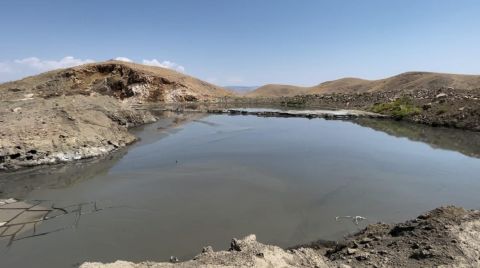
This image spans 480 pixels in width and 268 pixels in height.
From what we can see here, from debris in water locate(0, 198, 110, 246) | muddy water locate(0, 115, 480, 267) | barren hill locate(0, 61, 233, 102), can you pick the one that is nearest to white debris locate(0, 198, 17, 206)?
debris in water locate(0, 198, 110, 246)

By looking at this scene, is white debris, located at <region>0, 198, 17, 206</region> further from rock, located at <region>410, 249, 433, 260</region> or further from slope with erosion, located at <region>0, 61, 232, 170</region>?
rock, located at <region>410, 249, 433, 260</region>

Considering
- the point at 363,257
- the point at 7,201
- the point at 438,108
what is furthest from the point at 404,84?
the point at 7,201

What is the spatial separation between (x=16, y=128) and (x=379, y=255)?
14.9 m

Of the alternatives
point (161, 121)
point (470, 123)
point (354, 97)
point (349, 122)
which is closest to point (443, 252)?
point (470, 123)

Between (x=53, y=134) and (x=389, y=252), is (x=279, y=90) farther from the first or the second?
(x=389, y=252)

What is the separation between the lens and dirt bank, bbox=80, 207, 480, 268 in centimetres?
545

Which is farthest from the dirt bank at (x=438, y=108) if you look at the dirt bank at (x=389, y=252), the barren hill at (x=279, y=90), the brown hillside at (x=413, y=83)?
the barren hill at (x=279, y=90)

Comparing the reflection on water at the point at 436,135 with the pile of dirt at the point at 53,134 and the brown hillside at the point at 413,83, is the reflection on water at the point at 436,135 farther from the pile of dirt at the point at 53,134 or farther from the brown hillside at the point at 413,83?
the brown hillside at the point at 413,83

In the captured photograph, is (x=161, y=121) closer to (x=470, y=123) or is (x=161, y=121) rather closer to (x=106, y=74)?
(x=470, y=123)

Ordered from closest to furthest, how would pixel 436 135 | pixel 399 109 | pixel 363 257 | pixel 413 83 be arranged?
pixel 363 257 < pixel 436 135 < pixel 399 109 < pixel 413 83

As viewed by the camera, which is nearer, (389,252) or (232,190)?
(389,252)

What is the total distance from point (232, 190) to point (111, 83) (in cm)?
4294

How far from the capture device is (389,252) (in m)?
5.90

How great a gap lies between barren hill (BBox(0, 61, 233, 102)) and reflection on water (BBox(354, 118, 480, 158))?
30878 mm
